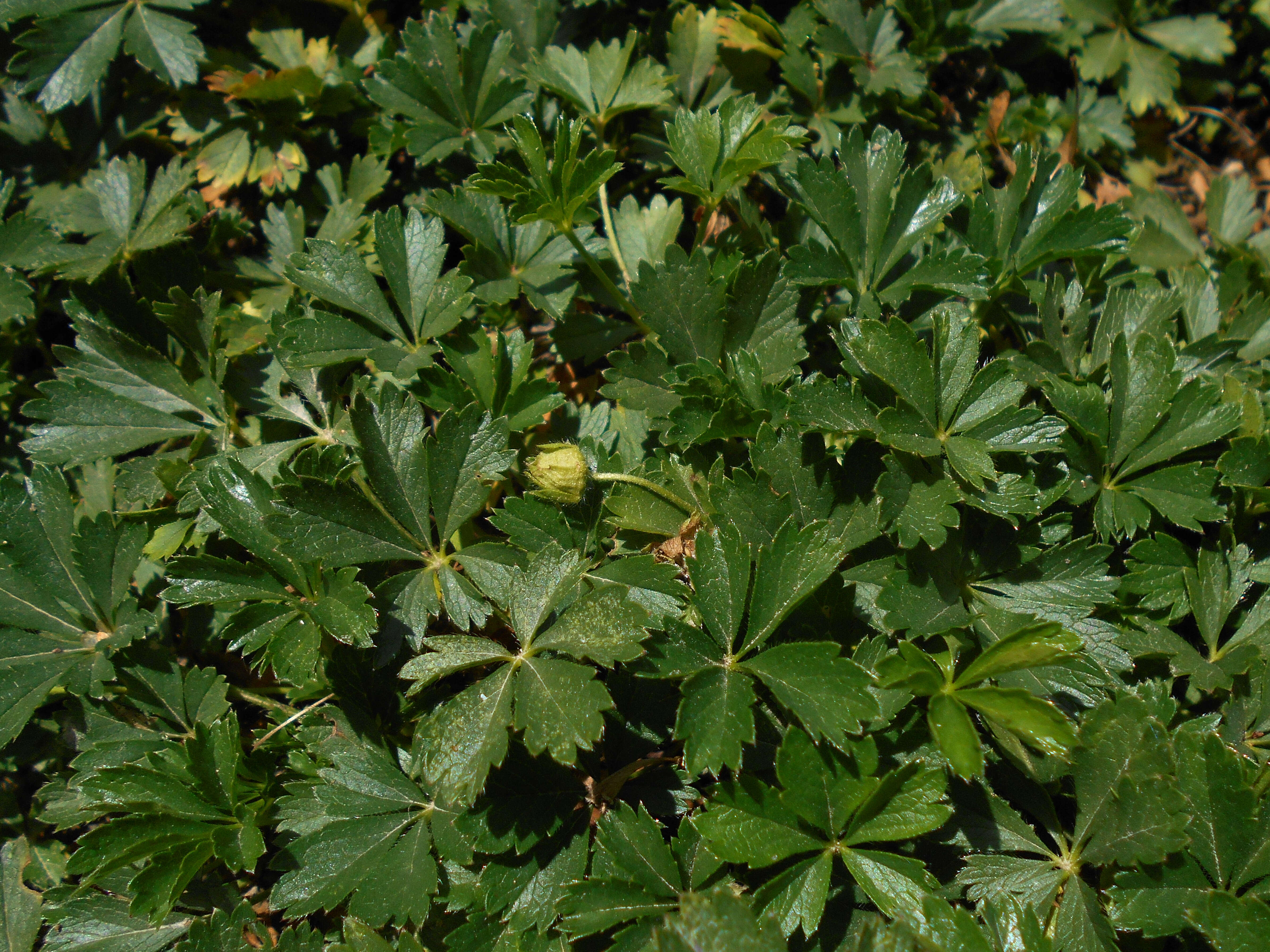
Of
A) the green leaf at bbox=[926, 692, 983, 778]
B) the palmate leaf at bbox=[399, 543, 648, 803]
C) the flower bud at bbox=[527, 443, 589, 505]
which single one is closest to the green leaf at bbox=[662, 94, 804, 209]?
the flower bud at bbox=[527, 443, 589, 505]

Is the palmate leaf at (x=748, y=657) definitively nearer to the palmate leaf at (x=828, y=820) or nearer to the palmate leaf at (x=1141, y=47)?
the palmate leaf at (x=828, y=820)

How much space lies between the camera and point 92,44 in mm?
2289

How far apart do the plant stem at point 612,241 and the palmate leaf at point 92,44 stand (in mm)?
1239

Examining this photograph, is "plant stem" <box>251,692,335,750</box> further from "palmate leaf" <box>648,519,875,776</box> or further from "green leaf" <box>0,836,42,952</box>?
"palmate leaf" <box>648,519,875,776</box>

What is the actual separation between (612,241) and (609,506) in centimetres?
82

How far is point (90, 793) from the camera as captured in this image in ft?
5.66

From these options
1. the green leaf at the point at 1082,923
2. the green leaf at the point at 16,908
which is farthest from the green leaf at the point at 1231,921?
the green leaf at the point at 16,908

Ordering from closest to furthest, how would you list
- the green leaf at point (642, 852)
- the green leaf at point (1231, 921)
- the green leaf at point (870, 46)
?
the green leaf at point (1231, 921) → the green leaf at point (642, 852) → the green leaf at point (870, 46)

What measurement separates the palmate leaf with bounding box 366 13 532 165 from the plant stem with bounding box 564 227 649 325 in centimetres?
43

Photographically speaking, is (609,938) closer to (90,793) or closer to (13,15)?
(90,793)

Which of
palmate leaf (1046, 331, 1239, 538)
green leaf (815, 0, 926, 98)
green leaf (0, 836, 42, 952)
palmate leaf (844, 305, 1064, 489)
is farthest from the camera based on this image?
green leaf (815, 0, 926, 98)

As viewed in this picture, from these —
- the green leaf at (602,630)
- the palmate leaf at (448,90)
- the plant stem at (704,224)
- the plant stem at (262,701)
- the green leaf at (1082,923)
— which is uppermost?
the palmate leaf at (448,90)

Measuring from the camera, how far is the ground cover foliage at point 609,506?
1.51 metres

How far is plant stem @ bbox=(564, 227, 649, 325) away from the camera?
6.46 feet
